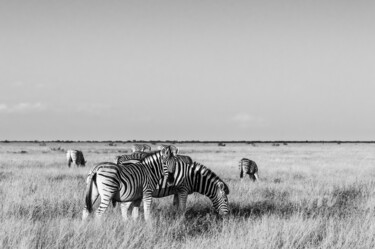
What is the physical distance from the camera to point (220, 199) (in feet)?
30.3

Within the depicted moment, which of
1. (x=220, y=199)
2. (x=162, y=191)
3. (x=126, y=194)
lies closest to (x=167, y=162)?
(x=162, y=191)

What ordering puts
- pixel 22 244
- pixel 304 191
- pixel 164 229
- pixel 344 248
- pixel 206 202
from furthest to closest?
pixel 304 191 → pixel 206 202 → pixel 164 229 → pixel 344 248 → pixel 22 244

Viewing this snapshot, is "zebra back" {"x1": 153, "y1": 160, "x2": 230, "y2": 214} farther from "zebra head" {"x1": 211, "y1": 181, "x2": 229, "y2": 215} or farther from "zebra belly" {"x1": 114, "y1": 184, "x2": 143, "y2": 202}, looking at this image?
"zebra belly" {"x1": 114, "y1": 184, "x2": 143, "y2": 202}

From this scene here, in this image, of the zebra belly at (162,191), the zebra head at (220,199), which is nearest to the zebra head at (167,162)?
the zebra belly at (162,191)

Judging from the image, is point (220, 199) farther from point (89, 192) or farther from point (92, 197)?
point (89, 192)

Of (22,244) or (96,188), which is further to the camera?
(96,188)

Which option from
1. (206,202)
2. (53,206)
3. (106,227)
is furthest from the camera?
(206,202)

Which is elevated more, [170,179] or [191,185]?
[170,179]

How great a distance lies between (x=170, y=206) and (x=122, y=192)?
8.15 ft

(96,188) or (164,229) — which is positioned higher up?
(96,188)

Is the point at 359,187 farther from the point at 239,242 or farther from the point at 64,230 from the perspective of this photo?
the point at 64,230

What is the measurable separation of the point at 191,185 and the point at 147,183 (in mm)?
1544

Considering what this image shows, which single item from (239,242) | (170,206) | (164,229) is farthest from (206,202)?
(239,242)

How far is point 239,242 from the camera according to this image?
21.7 feet
